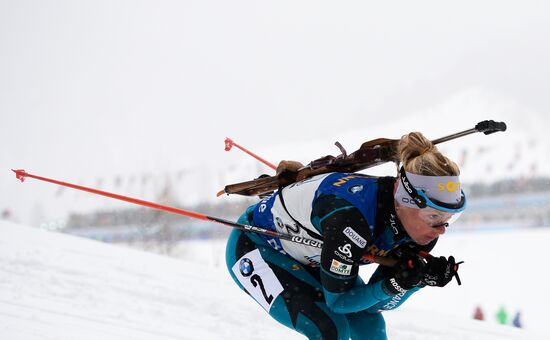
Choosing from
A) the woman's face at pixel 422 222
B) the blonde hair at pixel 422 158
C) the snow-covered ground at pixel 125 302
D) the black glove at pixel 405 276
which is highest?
the blonde hair at pixel 422 158

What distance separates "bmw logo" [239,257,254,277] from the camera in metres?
3.39

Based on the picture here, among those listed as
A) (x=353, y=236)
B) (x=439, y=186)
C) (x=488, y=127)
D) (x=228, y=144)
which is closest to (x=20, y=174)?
(x=228, y=144)

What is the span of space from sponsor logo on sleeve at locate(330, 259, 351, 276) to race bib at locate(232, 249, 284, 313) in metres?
0.53

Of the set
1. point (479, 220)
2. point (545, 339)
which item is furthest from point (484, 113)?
point (545, 339)

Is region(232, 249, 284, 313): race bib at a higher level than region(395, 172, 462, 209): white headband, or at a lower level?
lower

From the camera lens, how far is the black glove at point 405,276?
2.76m

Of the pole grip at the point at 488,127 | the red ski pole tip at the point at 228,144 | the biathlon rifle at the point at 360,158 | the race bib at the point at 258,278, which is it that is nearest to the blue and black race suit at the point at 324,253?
the race bib at the point at 258,278

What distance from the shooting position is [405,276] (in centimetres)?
276

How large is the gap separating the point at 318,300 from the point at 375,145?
86 cm

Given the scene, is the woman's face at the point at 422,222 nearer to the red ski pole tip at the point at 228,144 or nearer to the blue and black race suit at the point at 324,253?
the blue and black race suit at the point at 324,253

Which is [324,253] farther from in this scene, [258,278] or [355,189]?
[258,278]

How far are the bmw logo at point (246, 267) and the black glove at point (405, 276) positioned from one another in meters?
0.85

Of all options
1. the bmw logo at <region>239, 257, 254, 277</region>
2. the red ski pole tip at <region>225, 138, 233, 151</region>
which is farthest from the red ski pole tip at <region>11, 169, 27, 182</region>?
the bmw logo at <region>239, 257, 254, 277</region>

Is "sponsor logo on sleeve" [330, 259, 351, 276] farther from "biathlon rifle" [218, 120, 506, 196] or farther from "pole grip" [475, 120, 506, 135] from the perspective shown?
"pole grip" [475, 120, 506, 135]
